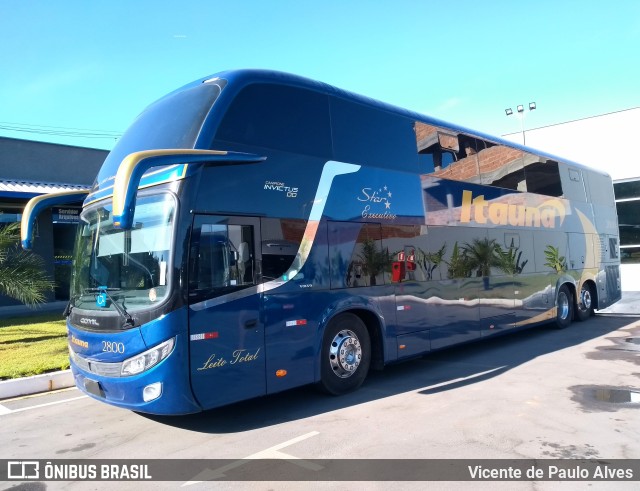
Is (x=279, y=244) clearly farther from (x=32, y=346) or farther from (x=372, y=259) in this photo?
(x=32, y=346)

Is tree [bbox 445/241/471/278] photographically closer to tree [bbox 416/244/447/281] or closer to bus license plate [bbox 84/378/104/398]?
tree [bbox 416/244/447/281]

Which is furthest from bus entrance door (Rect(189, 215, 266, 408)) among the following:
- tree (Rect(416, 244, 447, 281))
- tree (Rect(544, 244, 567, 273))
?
tree (Rect(544, 244, 567, 273))

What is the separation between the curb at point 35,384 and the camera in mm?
7934

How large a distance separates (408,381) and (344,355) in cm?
148

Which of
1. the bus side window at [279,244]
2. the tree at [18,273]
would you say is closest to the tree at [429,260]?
the bus side window at [279,244]

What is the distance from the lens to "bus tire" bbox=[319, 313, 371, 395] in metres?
6.91

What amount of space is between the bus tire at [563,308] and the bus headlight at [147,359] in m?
10.5

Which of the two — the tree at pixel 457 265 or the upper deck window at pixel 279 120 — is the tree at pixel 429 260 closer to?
the tree at pixel 457 265

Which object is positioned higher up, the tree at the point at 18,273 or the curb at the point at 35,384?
the tree at the point at 18,273

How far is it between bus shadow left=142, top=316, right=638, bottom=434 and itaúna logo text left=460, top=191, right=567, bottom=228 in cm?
262

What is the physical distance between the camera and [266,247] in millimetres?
6121

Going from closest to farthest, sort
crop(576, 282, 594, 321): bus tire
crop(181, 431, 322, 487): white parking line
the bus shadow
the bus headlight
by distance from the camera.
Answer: crop(181, 431, 322, 487): white parking line
the bus headlight
the bus shadow
crop(576, 282, 594, 321): bus tire

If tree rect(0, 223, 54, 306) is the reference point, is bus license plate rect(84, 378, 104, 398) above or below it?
below

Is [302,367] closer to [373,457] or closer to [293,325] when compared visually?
[293,325]
